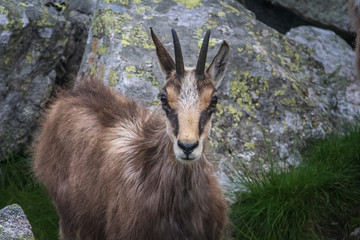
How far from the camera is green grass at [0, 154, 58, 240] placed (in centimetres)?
626

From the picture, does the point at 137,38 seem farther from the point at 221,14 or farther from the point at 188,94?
the point at 188,94

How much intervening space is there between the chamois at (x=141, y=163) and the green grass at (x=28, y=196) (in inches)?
22.6

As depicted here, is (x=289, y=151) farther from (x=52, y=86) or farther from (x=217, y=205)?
(x=52, y=86)

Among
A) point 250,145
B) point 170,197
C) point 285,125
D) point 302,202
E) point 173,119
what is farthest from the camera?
point 285,125

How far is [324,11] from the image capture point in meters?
8.34

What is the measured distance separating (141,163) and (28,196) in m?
2.04

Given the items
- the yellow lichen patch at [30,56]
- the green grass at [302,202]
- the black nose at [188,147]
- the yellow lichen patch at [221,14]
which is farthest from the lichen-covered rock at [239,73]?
the black nose at [188,147]

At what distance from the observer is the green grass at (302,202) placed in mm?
5707

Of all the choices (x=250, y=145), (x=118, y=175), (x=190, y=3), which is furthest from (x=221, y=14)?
(x=118, y=175)

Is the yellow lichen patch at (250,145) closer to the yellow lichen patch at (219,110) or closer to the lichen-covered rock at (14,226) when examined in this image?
the yellow lichen patch at (219,110)

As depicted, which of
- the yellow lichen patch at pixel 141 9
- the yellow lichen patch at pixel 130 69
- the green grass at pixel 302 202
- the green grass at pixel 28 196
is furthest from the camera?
the yellow lichen patch at pixel 141 9

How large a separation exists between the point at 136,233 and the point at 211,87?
1.26 metres

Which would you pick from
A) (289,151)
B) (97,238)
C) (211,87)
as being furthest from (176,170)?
(289,151)

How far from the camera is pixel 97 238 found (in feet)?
17.5
